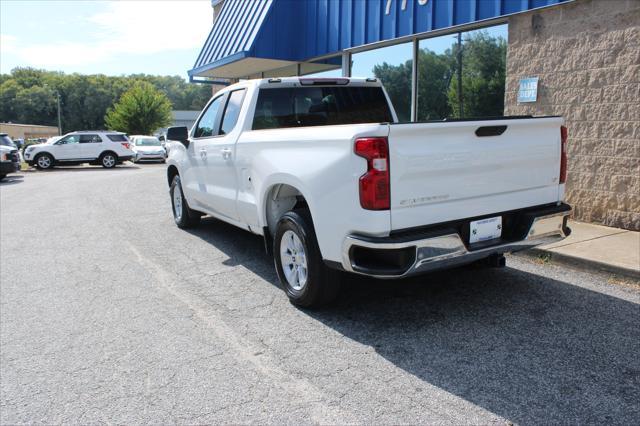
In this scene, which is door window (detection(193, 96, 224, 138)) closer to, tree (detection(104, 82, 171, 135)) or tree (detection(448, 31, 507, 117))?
tree (detection(448, 31, 507, 117))

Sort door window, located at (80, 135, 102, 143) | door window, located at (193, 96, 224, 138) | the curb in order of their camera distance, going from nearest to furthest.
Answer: the curb → door window, located at (193, 96, 224, 138) → door window, located at (80, 135, 102, 143)

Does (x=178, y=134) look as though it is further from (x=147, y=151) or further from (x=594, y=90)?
(x=147, y=151)

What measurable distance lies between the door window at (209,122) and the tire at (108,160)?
1963 centimetres

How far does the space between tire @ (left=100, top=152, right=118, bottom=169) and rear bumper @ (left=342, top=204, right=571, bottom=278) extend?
23271mm

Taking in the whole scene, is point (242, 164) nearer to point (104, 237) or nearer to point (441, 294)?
point (441, 294)

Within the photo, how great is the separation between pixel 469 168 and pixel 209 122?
3.62 meters

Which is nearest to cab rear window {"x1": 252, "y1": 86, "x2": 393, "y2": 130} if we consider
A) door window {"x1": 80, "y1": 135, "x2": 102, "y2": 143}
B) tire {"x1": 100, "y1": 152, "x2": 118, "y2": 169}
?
tire {"x1": 100, "y1": 152, "x2": 118, "y2": 169}

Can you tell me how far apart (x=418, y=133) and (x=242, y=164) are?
2195 mm

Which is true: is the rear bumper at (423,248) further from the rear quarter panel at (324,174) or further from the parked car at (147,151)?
the parked car at (147,151)

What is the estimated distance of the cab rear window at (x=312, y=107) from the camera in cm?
545

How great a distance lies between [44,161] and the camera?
78.4 ft

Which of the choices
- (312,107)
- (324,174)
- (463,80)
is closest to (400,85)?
(463,80)

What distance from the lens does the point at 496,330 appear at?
12.9 ft

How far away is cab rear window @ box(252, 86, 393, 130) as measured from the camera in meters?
5.45
